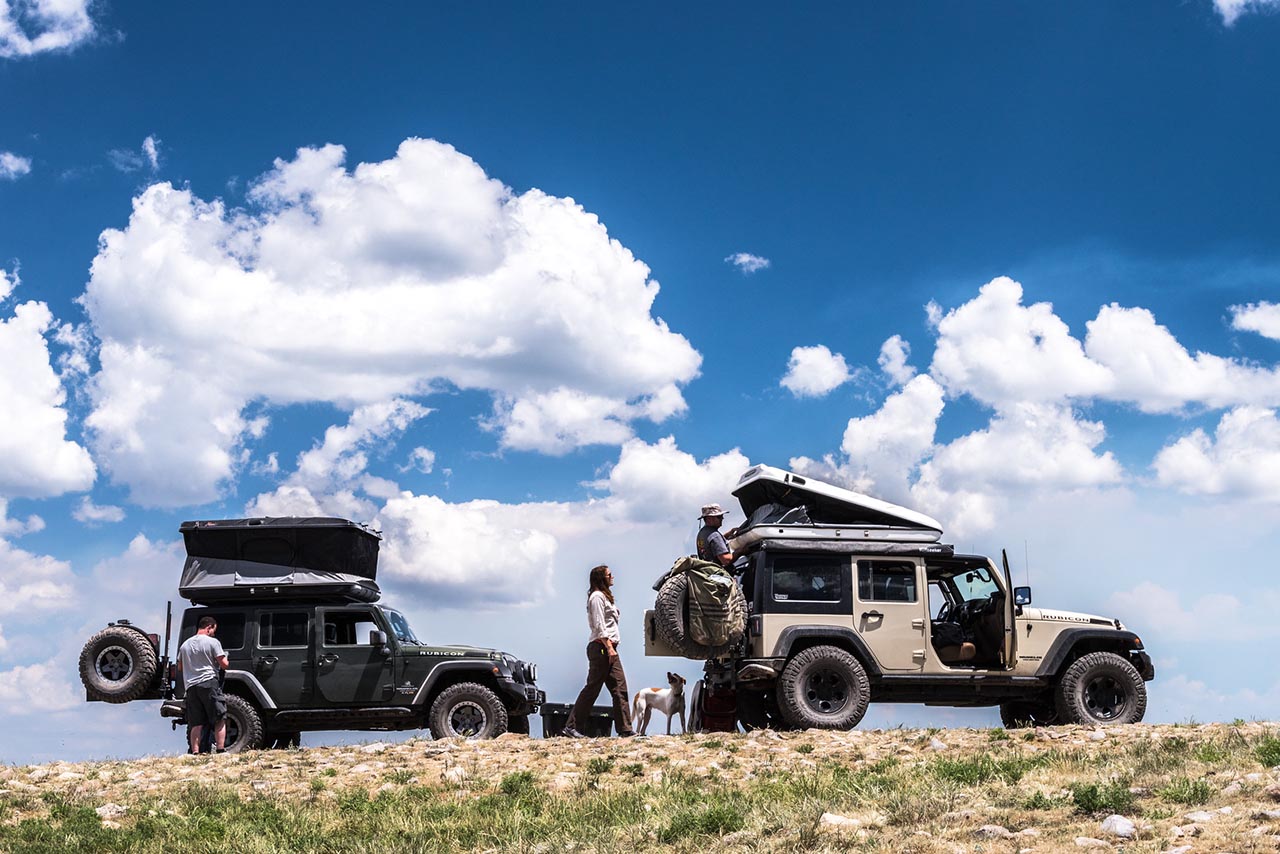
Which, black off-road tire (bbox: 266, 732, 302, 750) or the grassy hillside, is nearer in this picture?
the grassy hillside

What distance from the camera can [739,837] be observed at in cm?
898

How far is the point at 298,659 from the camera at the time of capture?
60.1 ft

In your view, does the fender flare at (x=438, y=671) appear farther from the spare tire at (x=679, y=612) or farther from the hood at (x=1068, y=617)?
the hood at (x=1068, y=617)

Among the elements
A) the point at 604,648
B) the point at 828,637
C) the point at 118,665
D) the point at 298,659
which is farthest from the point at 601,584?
the point at 118,665

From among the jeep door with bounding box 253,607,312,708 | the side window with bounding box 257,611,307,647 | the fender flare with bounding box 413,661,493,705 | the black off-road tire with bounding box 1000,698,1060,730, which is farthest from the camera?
the side window with bounding box 257,611,307,647

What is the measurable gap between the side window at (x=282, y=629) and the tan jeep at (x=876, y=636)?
4972 millimetres

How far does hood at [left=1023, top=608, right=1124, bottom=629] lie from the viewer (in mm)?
17094

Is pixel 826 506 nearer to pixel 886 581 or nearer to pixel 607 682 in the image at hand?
pixel 886 581

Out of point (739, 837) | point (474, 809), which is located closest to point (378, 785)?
point (474, 809)

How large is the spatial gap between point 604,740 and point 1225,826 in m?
8.38

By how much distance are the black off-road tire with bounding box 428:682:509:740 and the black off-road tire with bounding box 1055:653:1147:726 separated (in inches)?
296

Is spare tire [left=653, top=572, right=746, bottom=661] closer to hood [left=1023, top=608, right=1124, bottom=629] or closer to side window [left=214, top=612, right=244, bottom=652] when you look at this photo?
hood [left=1023, top=608, right=1124, bottom=629]

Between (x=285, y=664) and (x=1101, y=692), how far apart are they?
11.1m

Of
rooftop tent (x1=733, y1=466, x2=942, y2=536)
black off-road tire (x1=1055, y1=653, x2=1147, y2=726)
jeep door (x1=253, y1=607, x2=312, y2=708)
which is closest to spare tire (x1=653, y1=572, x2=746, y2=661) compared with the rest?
rooftop tent (x1=733, y1=466, x2=942, y2=536)
